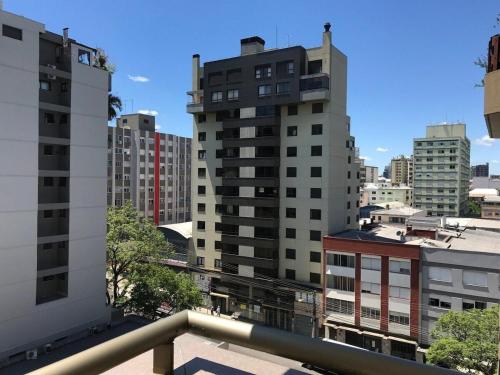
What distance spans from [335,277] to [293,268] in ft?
16.8

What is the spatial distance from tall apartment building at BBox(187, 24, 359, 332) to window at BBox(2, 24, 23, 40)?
2469 centimetres

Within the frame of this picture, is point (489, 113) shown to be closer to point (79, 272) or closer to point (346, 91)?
point (79, 272)

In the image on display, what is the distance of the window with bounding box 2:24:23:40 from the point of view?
799 inches

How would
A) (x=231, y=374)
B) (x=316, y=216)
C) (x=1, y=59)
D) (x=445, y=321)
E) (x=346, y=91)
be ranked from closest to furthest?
(x=231, y=374), (x=1, y=59), (x=445, y=321), (x=316, y=216), (x=346, y=91)

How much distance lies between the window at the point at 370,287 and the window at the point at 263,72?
2381 cm

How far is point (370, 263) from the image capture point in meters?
34.5

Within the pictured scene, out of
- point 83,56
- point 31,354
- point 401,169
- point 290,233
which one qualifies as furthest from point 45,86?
point 401,169

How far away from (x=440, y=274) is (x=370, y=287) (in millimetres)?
6019

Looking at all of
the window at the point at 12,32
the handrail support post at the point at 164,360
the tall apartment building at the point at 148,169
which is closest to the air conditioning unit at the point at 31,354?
the window at the point at 12,32

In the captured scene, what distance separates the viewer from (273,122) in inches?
1612

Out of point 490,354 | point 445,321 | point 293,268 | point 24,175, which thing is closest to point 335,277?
point 293,268

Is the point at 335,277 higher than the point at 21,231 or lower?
lower

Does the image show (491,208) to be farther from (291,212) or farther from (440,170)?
(291,212)

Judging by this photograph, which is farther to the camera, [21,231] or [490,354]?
[490,354]
